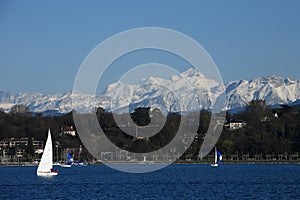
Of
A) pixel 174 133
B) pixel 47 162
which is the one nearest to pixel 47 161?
pixel 47 162

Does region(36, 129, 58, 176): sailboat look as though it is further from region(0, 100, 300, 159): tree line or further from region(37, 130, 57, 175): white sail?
region(0, 100, 300, 159): tree line

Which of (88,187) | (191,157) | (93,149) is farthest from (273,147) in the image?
(88,187)

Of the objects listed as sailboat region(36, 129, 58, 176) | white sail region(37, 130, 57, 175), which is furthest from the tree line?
Result: white sail region(37, 130, 57, 175)

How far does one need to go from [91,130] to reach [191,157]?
17.7 m

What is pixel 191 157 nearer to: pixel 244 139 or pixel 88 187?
pixel 244 139

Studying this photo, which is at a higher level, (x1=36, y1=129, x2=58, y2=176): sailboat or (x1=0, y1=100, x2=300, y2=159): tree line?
(x1=0, y1=100, x2=300, y2=159): tree line

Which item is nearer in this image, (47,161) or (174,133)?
(47,161)

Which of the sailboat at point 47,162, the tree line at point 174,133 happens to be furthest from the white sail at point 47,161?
the tree line at point 174,133

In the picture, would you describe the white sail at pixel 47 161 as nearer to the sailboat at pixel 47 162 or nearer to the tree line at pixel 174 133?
the sailboat at pixel 47 162

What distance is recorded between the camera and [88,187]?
215ft

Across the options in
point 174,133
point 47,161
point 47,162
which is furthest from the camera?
point 174,133

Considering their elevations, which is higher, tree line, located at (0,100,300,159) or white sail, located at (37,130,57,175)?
tree line, located at (0,100,300,159)

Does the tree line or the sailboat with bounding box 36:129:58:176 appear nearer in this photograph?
the sailboat with bounding box 36:129:58:176

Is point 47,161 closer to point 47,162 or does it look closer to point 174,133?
point 47,162
